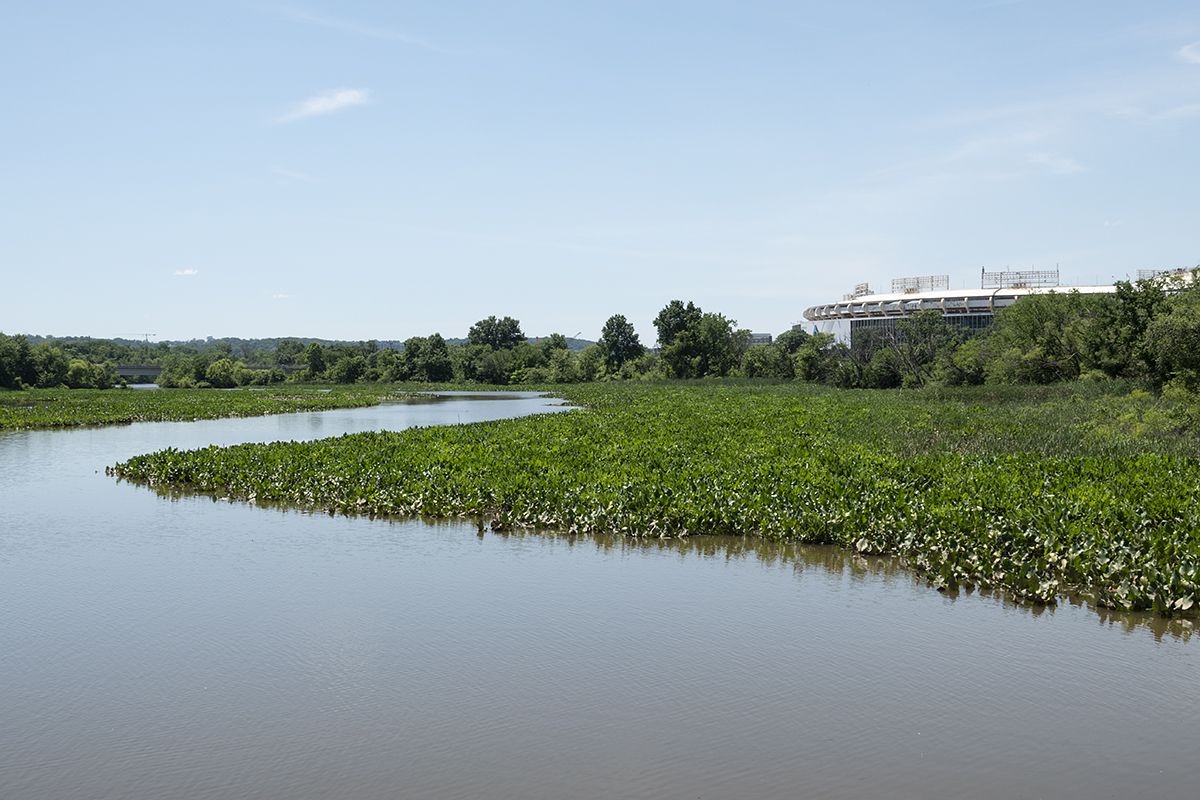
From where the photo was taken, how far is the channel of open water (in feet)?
24.7

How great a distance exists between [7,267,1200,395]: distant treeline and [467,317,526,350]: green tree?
8.6 inches

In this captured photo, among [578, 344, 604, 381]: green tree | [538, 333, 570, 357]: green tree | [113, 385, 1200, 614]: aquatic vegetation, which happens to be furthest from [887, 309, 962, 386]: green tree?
[538, 333, 570, 357]: green tree

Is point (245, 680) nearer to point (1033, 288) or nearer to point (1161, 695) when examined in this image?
point (1161, 695)

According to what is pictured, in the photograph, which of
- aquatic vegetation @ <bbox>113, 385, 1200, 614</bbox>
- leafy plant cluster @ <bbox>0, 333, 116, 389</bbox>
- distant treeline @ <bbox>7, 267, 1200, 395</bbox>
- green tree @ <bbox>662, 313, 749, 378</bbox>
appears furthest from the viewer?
green tree @ <bbox>662, 313, 749, 378</bbox>

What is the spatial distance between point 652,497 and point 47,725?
486 inches

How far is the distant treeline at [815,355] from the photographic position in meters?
42.0

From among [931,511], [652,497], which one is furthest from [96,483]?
[931,511]

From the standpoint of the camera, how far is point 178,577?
571 inches

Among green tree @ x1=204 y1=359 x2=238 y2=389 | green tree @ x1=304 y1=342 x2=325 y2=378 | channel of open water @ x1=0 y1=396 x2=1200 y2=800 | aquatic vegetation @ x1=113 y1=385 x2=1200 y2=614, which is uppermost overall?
green tree @ x1=304 y1=342 x2=325 y2=378

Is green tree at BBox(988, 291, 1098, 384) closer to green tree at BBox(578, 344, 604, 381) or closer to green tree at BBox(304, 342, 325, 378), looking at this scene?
green tree at BBox(578, 344, 604, 381)

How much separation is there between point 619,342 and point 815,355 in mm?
39995

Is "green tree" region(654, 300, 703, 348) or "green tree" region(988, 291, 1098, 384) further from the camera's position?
"green tree" region(654, 300, 703, 348)

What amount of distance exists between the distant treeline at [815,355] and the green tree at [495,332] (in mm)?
218

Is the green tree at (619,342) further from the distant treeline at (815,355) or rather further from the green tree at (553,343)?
the green tree at (553,343)
